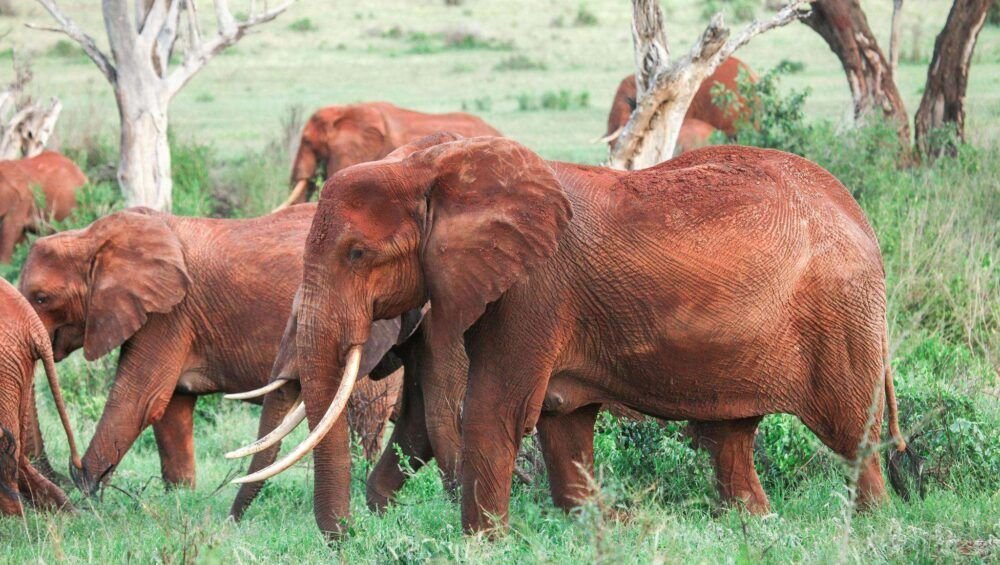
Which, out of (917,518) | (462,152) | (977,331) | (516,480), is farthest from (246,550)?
(977,331)

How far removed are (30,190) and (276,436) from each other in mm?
9437

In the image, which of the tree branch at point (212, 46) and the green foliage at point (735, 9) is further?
the green foliage at point (735, 9)

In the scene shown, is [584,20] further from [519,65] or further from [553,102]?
[553,102]

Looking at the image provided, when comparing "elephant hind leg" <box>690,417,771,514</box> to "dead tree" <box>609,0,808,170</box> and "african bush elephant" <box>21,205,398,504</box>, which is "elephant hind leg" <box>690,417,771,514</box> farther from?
"dead tree" <box>609,0,808,170</box>

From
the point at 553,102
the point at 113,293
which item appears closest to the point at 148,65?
the point at 113,293

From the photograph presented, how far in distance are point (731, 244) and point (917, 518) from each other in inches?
46.1

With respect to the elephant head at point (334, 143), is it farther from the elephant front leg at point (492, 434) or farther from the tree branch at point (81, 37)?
the elephant front leg at point (492, 434)

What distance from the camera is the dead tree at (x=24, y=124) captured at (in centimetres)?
1482

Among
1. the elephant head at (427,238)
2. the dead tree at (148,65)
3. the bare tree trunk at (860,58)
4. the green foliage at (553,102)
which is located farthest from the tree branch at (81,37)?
the green foliage at (553,102)

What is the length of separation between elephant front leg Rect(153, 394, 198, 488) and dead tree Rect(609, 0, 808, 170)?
2.90 m

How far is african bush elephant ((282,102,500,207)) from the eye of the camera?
1466 cm

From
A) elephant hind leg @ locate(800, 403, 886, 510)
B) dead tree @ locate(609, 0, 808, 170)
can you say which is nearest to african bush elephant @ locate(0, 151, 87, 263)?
→ dead tree @ locate(609, 0, 808, 170)

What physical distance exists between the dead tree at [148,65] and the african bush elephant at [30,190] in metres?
2.13

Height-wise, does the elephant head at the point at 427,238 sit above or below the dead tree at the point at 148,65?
above
